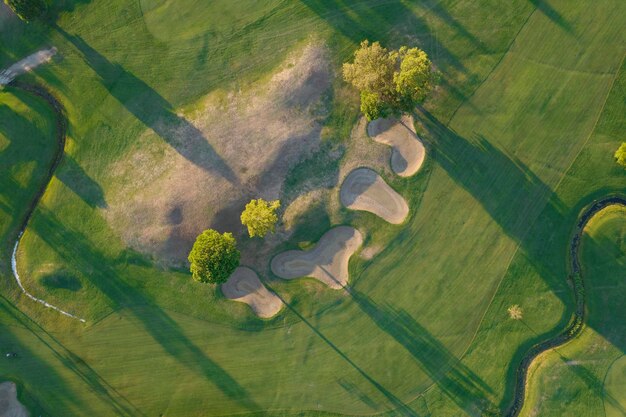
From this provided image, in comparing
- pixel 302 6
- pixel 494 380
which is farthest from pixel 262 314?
pixel 302 6

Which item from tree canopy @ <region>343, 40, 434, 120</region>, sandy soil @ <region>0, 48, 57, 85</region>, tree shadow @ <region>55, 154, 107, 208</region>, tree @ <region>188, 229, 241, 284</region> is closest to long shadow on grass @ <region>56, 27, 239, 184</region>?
sandy soil @ <region>0, 48, 57, 85</region>

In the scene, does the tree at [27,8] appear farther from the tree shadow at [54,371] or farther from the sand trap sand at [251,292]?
the sand trap sand at [251,292]

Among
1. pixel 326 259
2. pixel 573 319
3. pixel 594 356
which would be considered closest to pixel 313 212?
pixel 326 259

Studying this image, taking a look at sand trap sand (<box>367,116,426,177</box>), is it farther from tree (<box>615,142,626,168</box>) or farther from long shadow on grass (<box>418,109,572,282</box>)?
tree (<box>615,142,626,168</box>)

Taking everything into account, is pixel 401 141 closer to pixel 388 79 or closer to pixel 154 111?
pixel 388 79

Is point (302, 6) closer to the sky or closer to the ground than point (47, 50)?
closer to the ground

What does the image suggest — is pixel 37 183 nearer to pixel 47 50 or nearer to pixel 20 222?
pixel 20 222
